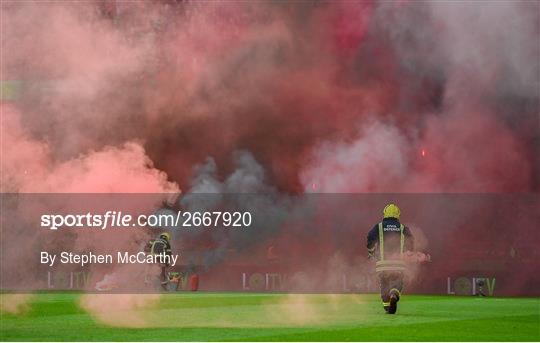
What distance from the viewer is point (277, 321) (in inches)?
854

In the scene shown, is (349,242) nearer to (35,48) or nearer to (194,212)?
(194,212)

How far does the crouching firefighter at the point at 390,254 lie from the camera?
2377 centimetres

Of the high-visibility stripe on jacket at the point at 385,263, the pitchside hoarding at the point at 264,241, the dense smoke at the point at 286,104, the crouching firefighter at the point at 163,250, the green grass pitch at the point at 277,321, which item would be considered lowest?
the green grass pitch at the point at 277,321

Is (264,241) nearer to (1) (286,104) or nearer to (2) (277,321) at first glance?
(1) (286,104)

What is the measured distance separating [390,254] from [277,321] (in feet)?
11.0

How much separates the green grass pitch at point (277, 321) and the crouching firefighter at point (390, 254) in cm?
48

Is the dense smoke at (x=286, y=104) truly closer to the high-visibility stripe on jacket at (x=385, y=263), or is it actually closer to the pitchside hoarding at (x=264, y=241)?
the pitchside hoarding at (x=264, y=241)

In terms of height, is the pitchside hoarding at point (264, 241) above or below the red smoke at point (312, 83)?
below
